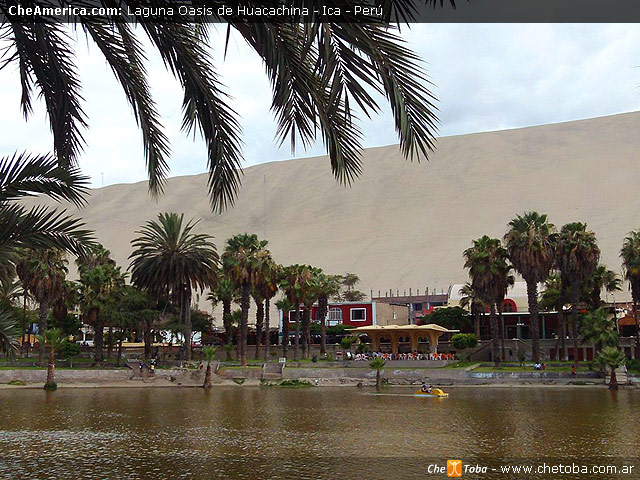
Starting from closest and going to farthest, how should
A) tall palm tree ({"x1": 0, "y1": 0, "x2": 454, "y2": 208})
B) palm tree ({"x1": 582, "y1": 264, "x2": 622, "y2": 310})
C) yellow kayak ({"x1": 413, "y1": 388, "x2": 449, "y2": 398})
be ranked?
tall palm tree ({"x1": 0, "y1": 0, "x2": 454, "y2": 208}), yellow kayak ({"x1": 413, "y1": 388, "x2": 449, "y2": 398}), palm tree ({"x1": 582, "y1": 264, "x2": 622, "y2": 310})

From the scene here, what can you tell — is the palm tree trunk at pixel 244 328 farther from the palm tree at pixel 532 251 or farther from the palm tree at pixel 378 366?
the palm tree at pixel 532 251

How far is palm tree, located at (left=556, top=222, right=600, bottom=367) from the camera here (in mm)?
50188

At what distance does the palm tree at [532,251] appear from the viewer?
5000cm

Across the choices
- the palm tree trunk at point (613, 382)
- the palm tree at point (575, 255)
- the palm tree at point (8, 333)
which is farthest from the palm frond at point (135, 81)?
the palm tree at point (575, 255)

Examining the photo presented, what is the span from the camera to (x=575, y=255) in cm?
5044

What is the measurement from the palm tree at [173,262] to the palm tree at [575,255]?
2775 centimetres

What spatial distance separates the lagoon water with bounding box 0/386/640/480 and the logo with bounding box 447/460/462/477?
277 millimetres

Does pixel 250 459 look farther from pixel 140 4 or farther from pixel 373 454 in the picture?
pixel 140 4

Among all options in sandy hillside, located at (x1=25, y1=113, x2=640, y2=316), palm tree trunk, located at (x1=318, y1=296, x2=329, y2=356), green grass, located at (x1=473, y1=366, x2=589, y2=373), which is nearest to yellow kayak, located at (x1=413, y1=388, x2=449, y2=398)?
green grass, located at (x1=473, y1=366, x2=589, y2=373)

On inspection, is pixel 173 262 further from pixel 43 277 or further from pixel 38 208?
pixel 38 208

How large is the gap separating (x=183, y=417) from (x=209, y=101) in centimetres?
2364

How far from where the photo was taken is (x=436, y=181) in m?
195

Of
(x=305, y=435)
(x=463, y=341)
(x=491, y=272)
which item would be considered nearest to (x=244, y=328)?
(x=463, y=341)

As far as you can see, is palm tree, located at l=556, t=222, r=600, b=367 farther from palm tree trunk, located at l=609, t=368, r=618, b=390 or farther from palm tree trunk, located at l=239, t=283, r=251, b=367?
palm tree trunk, located at l=239, t=283, r=251, b=367
